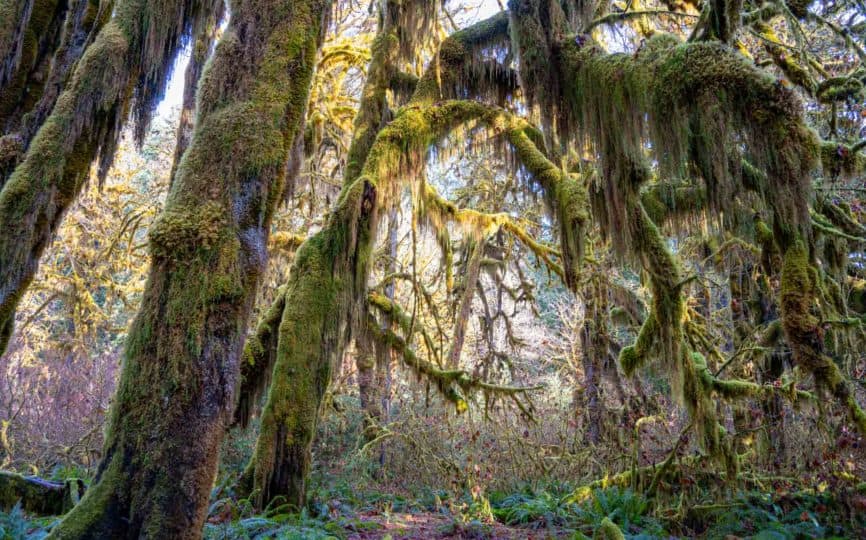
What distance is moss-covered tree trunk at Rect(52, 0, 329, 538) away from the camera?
251 cm

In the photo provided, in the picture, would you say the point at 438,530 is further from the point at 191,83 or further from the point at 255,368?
the point at 191,83

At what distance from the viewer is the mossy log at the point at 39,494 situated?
4.31 metres

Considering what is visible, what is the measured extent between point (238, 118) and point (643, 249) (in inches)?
166

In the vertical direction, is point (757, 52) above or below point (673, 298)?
above

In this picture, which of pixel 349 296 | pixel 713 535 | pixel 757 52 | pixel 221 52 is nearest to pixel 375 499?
pixel 349 296

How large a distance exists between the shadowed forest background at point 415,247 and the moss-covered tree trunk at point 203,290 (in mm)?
14

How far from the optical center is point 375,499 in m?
7.73

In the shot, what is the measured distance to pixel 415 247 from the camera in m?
6.32

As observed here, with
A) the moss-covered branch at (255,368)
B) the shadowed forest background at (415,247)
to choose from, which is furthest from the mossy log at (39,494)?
the moss-covered branch at (255,368)

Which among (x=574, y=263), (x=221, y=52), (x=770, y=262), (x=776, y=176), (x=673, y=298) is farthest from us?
(x=770, y=262)

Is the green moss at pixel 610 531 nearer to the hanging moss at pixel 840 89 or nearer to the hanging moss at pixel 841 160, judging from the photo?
the hanging moss at pixel 841 160

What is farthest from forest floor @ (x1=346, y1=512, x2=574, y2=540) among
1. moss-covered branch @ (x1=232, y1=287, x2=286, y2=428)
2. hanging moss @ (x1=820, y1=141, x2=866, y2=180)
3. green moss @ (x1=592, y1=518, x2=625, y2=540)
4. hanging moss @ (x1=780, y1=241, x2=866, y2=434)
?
hanging moss @ (x1=820, y1=141, x2=866, y2=180)

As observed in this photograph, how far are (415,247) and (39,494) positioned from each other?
4.01 m

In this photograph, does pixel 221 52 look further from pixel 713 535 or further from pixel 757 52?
pixel 757 52
